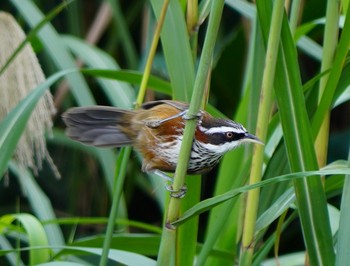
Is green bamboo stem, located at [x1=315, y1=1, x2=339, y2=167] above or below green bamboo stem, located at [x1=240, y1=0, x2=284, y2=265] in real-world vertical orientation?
above

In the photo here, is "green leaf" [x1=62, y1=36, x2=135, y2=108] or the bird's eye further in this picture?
"green leaf" [x1=62, y1=36, x2=135, y2=108]

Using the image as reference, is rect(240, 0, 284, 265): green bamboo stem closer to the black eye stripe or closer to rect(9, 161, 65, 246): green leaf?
the black eye stripe

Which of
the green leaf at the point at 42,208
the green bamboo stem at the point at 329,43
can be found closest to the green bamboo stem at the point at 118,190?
the green bamboo stem at the point at 329,43

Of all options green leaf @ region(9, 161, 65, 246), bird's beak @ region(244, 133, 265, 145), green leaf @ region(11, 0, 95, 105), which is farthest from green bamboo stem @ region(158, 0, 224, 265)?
green leaf @ region(11, 0, 95, 105)

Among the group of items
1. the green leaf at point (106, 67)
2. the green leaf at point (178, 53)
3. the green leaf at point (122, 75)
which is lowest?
the green leaf at point (178, 53)

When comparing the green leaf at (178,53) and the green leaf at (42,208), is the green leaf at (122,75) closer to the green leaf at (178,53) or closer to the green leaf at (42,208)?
the green leaf at (178,53)

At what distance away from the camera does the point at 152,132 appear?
4.21 ft

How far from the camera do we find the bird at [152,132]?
3.88 feet

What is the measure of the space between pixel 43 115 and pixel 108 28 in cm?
158

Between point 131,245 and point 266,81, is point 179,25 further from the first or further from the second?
point 131,245

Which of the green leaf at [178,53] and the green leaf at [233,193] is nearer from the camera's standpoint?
the green leaf at [233,193]

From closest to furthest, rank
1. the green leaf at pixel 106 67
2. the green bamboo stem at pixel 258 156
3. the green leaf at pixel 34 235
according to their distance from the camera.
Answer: the green bamboo stem at pixel 258 156 → the green leaf at pixel 34 235 → the green leaf at pixel 106 67

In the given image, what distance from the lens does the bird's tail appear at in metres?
1.26

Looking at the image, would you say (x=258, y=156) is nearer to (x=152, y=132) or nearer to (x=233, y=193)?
(x=233, y=193)
